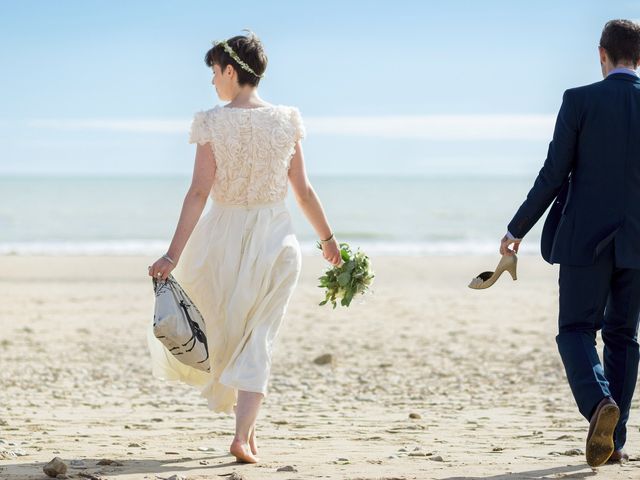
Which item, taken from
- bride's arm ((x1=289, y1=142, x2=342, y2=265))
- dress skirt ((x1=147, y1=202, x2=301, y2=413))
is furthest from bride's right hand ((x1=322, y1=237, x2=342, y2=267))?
dress skirt ((x1=147, y1=202, x2=301, y2=413))

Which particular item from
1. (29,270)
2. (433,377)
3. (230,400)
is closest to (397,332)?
(433,377)

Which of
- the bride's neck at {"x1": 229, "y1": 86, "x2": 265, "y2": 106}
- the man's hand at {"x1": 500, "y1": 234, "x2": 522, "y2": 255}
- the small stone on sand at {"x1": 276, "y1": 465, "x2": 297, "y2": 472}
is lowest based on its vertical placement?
the small stone on sand at {"x1": 276, "y1": 465, "x2": 297, "y2": 472}

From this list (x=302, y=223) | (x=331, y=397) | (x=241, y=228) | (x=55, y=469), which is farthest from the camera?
(x=302, y=223)

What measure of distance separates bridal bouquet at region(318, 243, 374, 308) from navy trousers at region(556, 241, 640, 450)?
1175 mm

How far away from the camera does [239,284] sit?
15.3ft

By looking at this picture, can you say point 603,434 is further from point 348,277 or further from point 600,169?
A: point 348,277

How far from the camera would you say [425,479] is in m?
4.05

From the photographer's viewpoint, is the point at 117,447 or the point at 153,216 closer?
the point at 117,447

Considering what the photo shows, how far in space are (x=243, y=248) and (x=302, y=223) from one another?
30.3 metres

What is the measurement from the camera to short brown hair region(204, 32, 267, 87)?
4.69 meters

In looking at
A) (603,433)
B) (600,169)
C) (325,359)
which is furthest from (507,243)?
(325,359)

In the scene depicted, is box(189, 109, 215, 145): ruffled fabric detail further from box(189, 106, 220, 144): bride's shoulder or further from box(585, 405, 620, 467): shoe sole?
box(585, 405, 620, 467): shoe sole

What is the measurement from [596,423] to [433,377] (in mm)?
3774

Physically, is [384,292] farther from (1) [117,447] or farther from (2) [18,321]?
(1) [117,447]
